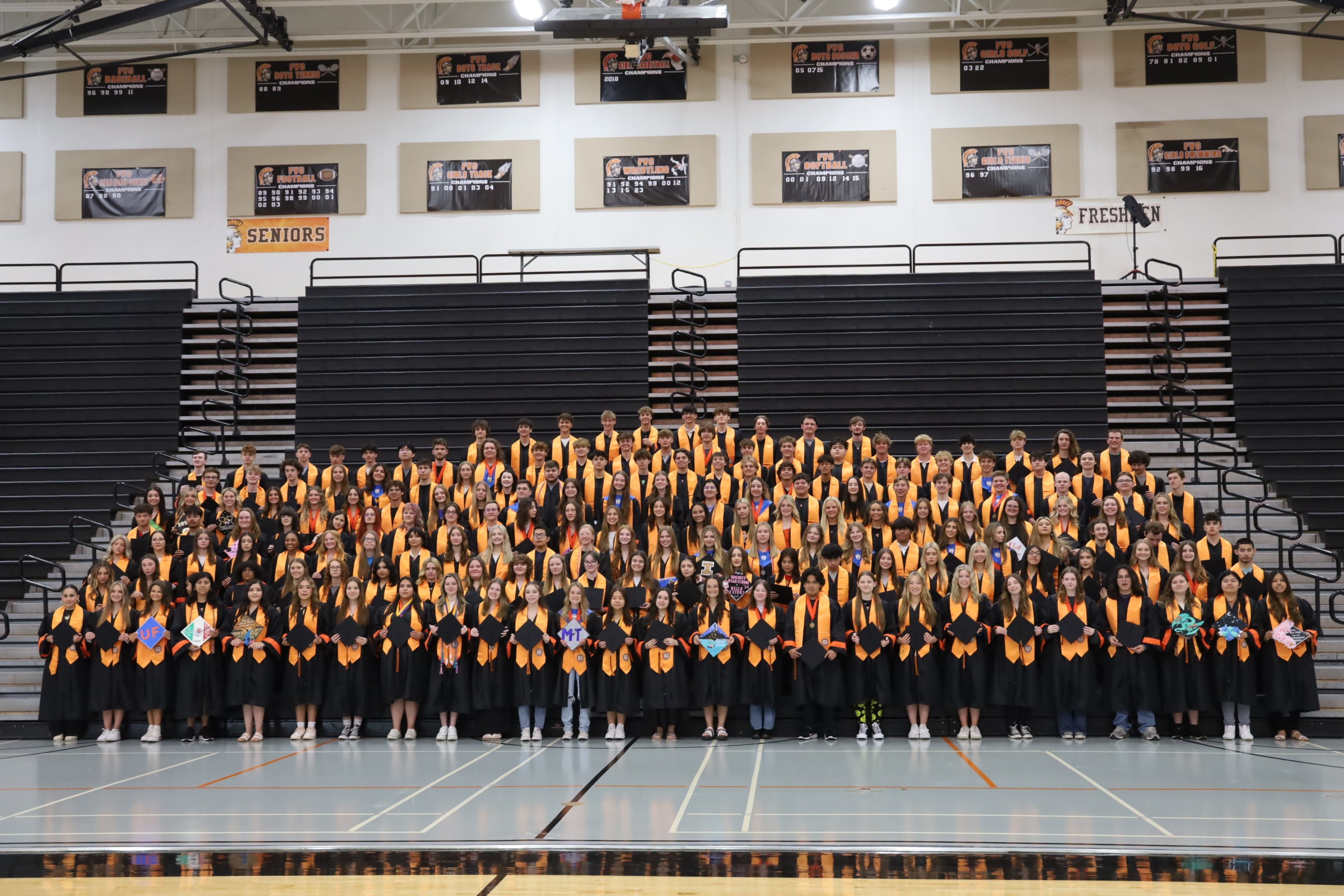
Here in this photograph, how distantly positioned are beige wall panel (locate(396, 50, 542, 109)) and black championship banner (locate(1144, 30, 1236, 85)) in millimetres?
10161

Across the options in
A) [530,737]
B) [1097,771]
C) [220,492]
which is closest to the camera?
[1097,771]

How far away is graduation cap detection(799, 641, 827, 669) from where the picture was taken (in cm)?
1098

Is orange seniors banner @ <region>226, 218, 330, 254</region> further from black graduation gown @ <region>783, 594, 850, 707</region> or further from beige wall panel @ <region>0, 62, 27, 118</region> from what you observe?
black graduation gown @ <region>783, 594, 850, 707</region>

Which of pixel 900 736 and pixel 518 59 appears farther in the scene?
pixel 518 59

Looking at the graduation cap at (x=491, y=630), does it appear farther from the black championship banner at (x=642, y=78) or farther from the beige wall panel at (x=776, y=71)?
the beige wall panel at (x=776, y=71)

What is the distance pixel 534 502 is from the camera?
520 inches

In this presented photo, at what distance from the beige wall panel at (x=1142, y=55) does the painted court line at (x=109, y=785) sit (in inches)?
682

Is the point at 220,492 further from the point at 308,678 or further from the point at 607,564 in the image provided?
the point at 607,564

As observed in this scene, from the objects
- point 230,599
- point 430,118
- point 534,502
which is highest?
point 430,118

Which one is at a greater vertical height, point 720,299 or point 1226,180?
point 1226,180

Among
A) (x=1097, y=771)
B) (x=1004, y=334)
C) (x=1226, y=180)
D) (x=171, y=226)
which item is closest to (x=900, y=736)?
(x=1097, y=771)

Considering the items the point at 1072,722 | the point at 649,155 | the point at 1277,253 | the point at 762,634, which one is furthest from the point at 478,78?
the point at 1072,722

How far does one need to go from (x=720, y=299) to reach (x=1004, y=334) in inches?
166

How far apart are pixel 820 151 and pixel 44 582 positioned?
43.6ft
